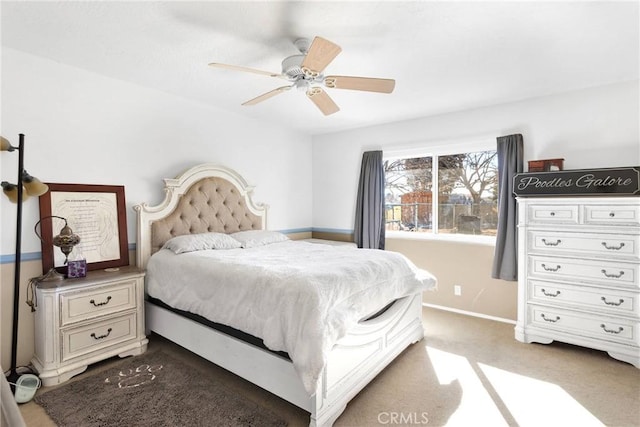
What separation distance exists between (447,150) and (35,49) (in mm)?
4021

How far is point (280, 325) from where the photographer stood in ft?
5.96

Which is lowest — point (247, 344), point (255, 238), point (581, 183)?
point (247, 344)

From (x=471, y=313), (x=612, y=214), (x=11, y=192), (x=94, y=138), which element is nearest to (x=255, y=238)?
(x=94, y=138)

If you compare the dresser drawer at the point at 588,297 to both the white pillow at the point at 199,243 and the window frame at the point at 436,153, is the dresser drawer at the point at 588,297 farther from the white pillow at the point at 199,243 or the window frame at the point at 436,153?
the white pillow at the point at 199,243

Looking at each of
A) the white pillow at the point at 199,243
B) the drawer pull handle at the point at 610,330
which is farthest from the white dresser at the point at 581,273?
the white pillow at the point at 199,243

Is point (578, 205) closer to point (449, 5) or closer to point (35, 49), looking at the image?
point (449, 5)

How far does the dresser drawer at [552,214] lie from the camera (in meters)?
2.76

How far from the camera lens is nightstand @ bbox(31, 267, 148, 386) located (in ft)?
A: 7.27

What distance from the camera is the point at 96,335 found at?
2436 mm

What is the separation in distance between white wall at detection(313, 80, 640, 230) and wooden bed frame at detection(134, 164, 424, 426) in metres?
1.98

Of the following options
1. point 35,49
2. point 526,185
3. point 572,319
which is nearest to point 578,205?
point 526,185

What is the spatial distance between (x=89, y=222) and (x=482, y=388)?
11.0ft

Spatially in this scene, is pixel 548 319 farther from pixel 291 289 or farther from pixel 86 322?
pixel 86 322

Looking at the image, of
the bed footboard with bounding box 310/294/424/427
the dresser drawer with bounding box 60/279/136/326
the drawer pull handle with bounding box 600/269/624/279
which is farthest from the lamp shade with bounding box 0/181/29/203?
the drawer pull handle with bounding box 600/269/624/279
